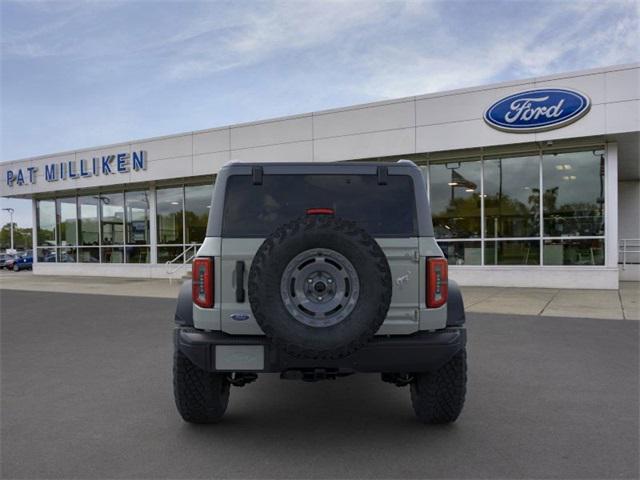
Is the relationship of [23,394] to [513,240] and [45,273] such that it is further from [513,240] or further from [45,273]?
[45,273]

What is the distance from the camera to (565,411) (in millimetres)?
4273

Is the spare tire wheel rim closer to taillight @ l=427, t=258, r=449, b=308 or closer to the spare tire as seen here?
the spare tire

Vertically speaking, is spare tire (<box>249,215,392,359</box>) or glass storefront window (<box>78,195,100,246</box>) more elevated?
glass storefront window (<box>78,195,100,246</box>)

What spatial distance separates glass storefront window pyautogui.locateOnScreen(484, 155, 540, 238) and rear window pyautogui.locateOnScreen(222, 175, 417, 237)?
12438 mm

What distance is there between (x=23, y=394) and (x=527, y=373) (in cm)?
529

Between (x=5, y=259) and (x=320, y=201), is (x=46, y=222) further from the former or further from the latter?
(x=320, y=201)

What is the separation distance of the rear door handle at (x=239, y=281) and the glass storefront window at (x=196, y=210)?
1782 centimetres

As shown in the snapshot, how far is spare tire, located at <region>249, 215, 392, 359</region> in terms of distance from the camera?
3096mm

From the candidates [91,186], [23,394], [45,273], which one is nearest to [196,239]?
[91,186]

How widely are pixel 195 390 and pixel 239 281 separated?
994mm

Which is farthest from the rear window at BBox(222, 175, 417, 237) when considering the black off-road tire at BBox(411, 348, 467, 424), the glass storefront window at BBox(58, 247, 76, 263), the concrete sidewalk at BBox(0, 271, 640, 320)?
the glass storefront window at BBox(58, 247, 76, 263)

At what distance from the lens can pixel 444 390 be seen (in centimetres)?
373

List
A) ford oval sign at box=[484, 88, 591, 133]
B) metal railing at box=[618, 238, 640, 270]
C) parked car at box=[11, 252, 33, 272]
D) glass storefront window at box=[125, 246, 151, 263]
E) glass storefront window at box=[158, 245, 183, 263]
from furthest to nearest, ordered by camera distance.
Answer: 1. parked car at box=[11, 252, 33, 272]
2. glass storefront window at box=[125, 246, 151, 263]
3. glass storefront window at box=[158, 245, 183, 263]
4. metal railing at box=[618, 238, 640, 270]
5. ford oval sign at box=[484, 88, 591, 133]

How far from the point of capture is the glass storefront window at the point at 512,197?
48.7 ft
